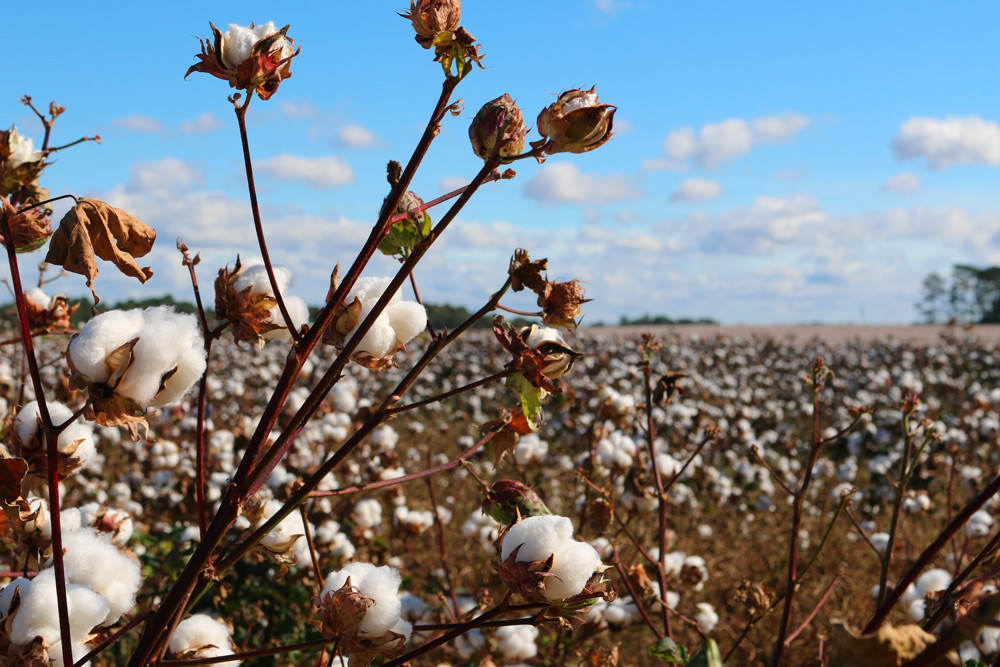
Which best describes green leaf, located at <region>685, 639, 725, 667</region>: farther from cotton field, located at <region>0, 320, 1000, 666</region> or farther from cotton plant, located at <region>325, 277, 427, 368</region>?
cotton plant, located at <region>325, 277, 427, 368</region>

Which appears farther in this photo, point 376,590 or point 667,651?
point 667,651

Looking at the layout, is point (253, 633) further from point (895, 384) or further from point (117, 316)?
point (895, 384)

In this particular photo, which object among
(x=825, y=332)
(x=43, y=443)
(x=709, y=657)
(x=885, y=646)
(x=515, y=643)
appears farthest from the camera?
(x=825, y=332)

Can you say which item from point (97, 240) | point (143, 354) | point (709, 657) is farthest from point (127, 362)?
point (709, 657)

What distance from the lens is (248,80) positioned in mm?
887

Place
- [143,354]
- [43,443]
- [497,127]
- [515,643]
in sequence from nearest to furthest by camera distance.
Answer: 1. [143,354]
2. [497,127]
3. [43,443]
4. [515,643]

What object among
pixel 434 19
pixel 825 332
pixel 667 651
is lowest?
pixel 667 651

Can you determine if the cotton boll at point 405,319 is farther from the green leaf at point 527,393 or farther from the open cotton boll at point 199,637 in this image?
the open cotton boll at point 199,637

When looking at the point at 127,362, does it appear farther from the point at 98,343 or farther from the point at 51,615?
the point at 51,615

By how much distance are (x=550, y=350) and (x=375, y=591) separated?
37 centimetres

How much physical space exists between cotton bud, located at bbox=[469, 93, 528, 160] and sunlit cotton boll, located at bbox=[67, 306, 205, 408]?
37cm

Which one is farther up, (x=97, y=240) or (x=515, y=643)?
(x=97, y=240)

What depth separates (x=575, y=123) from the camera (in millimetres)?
851

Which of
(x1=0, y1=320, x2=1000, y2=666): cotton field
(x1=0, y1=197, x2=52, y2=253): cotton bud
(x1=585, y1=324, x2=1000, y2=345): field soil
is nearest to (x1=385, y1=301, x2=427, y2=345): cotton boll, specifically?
(x1=0, y1=320, x2=1000, y2=666): cotton field
